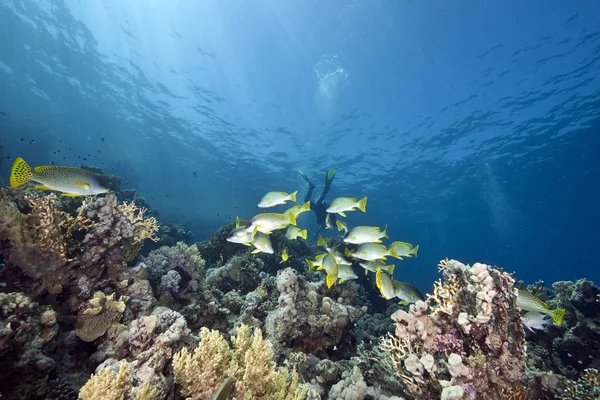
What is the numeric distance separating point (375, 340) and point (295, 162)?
116ft

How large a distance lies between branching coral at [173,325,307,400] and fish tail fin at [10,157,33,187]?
265 centimetres

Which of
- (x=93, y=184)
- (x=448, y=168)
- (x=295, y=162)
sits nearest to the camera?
(x=93, y=184)

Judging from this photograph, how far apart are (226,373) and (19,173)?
10.5 ft

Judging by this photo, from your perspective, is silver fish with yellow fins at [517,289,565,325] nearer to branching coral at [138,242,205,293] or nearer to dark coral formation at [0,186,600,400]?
dark coral formation at [0,186,600,400]

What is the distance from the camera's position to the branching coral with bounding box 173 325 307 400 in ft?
8.45

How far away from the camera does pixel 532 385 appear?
3703mm

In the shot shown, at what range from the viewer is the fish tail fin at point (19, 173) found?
118 inches

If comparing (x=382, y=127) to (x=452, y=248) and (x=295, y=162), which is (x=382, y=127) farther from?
(x=452, y=248)

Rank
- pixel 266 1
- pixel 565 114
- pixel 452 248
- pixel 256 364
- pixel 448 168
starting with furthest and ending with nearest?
pixel 452 248
pixel 448 168
pixel 565 114
pixel 266 1
pixel 256 364

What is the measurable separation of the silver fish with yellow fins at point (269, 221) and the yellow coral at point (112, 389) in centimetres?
291

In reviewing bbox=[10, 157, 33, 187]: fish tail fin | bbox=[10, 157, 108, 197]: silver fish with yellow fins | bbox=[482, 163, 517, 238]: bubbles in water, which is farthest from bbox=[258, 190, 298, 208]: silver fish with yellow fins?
bbox=[482, 163, 517, 238]: bubbles in water

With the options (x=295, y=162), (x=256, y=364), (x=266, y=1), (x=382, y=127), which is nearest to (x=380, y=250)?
(x=256, y=364)

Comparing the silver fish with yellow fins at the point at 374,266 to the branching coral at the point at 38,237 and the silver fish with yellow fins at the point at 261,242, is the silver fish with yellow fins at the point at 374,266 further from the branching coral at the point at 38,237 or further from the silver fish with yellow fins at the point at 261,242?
the branching coral at the point at 38,237

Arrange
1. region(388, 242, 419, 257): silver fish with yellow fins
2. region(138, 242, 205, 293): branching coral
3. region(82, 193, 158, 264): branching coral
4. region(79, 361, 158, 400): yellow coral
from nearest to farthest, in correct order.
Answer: region(79, 361, 158, 400): yellow coral
region(82, 193, 158, 264): branching coral
region(138, 242, 205, 293): branching coral
region(388, 242, 419, 257): silver fish with yellow fins
